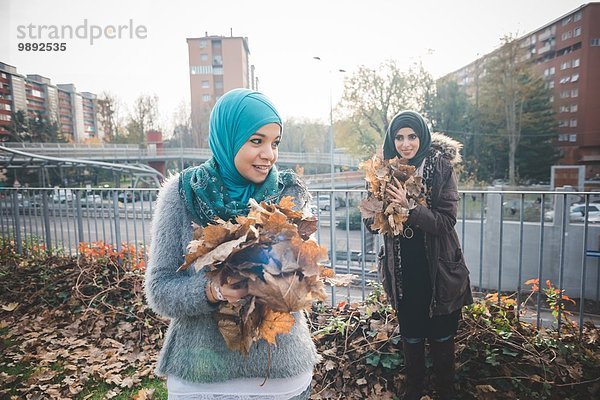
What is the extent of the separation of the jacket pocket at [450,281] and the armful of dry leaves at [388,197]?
34cm

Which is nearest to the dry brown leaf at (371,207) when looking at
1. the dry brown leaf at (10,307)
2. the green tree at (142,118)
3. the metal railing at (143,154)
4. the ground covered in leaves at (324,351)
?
the ground covered in leaves at (324,351)

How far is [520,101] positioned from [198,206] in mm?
32850

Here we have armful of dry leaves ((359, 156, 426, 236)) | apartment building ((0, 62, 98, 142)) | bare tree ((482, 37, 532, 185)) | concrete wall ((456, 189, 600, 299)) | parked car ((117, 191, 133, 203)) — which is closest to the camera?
armful of dry leaves ((359, 156, 426, 236))

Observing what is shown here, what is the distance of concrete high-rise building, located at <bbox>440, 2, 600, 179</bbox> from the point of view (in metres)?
22.8

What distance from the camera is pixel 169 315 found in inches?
47.4

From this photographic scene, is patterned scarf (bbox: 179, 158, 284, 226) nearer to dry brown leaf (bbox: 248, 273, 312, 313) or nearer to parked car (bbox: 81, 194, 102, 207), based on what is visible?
dry brown leaf (bbox: 248, 273, 312, 313)

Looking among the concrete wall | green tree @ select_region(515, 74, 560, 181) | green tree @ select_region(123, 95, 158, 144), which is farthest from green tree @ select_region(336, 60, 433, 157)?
green tree @ select_region(123, 95, 158, 144)

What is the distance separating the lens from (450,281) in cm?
210

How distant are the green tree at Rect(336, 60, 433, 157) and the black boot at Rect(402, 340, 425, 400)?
27.1 metres

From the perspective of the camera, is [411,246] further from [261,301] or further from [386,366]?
[261,301]

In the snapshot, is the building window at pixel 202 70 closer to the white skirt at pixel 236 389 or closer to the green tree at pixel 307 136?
the green tree at pixel 307 136

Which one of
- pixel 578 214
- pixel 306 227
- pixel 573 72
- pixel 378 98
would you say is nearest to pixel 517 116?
pixel 573 72

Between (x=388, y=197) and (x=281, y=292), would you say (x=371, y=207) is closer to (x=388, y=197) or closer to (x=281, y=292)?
(x=388, y=197)

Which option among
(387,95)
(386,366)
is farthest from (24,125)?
(387,95)
